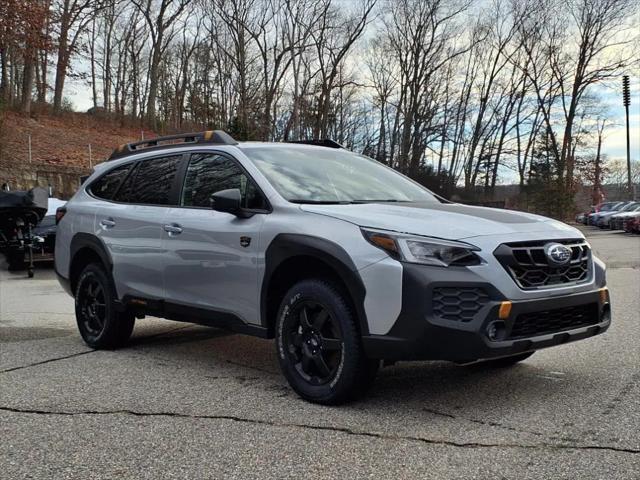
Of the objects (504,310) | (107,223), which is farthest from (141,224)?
(504,310)

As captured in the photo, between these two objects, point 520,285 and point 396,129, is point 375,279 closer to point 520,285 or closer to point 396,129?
point 520,285

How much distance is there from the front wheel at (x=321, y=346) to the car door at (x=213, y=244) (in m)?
0.35

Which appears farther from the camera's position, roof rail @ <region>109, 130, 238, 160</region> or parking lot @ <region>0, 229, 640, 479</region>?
roof rail @ <region>109, 130, 238, 160</region>

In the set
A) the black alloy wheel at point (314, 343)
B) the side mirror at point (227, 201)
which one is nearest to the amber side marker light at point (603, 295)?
the black alloy wheel at point (314, 343)

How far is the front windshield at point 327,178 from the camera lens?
15.4 ft

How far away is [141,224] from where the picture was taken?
5.53 meters

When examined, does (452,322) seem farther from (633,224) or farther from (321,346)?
(633,224)

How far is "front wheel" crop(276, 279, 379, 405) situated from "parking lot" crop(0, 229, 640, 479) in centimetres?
13

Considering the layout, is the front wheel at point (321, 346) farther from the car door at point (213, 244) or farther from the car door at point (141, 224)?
the car door at point (141, 224)

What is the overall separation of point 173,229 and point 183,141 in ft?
3.40

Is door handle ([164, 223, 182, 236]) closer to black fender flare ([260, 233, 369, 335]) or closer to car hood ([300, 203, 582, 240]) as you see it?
black fender flare ([260, 233, 369, 335])

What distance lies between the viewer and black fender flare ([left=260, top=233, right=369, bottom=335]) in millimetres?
3883

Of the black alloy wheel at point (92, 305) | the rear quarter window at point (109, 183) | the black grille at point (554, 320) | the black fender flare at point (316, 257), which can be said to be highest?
the rear quarter window at point (109, 183)

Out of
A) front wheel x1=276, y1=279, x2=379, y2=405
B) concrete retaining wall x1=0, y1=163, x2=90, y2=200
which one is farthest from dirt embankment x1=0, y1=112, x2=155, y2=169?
front wheel x1=276, y1=279, x2=379, y2=405
